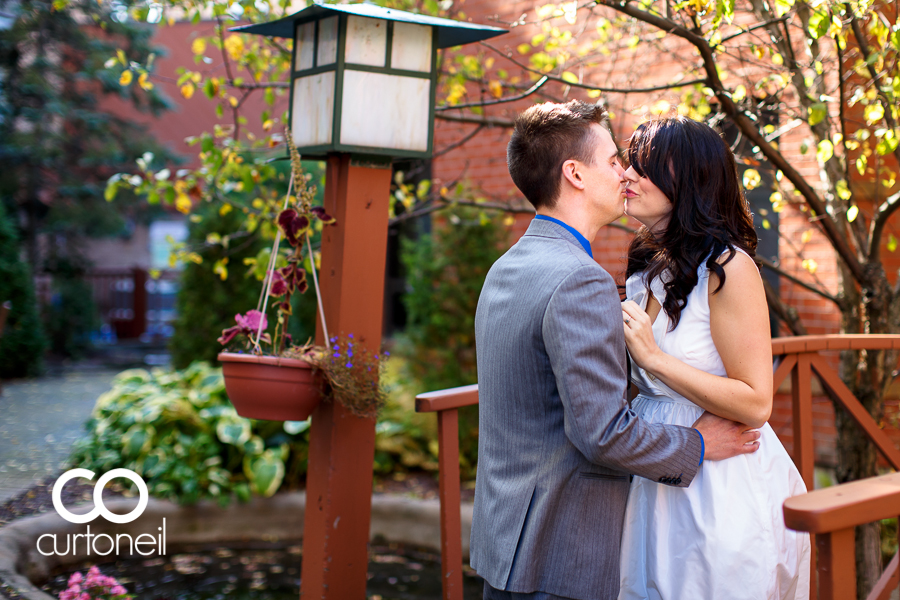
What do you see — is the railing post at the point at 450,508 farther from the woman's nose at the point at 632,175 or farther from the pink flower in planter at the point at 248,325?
the woman's nose at the point at 632,175

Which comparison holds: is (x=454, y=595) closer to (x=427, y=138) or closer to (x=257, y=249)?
(x=427, y=138)

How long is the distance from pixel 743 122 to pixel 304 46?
5.81ft

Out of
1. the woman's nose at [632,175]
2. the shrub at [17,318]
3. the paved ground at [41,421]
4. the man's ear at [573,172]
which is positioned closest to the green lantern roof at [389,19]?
the woman's nose at [632,175]

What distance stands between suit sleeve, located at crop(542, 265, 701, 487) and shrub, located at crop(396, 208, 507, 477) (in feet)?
12.8

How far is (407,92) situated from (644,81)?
3381 millimetres

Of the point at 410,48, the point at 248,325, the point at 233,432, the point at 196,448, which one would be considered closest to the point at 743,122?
the point at 410,48

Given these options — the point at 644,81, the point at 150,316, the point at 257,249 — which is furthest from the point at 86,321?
the point at 644,81

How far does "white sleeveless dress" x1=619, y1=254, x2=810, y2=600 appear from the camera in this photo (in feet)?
6.34

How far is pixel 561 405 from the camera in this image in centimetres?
176

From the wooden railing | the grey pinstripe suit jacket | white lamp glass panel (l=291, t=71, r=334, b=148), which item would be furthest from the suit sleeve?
white lamp glass panel (l=291, t=71, r=334, b=148)

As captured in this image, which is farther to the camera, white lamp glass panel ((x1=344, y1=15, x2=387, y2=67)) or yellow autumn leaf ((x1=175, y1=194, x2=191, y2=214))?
yellow autumn leaf ((x1=175, y1=194, x2=191, y2=214))

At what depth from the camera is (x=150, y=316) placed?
16641 mm

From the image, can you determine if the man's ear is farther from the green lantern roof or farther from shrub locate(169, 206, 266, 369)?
shrub locate(169, 206, 266, 369)

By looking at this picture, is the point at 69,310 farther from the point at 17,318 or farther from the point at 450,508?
the point at 450,508
